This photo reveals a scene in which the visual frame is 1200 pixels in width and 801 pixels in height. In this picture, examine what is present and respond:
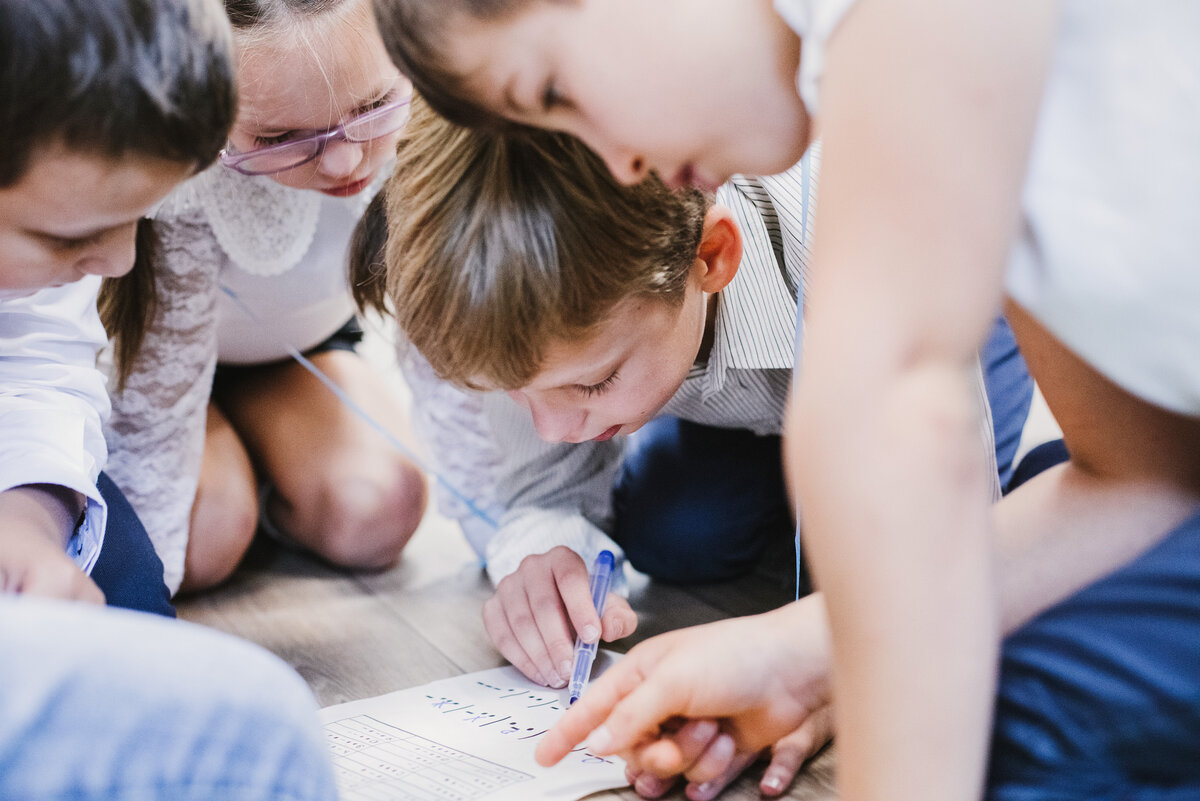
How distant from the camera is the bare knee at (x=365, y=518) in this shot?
1148 mm

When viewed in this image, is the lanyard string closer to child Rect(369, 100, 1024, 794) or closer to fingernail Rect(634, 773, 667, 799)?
child Rect(369, 100, 1024, 794)

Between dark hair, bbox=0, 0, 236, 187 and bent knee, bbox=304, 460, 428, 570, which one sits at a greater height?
dark hair, bbox=0, 0, 236, 187

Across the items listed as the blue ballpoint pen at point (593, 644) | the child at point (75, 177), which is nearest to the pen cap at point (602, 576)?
the blue ballpoint pen at point (593, 644)

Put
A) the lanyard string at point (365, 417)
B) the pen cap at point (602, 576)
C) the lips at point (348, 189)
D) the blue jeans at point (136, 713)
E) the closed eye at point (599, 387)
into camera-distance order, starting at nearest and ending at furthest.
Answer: the blue jeans at point (136, 713)
the closed eye at point (599, 387)
the pen cap at point (602, 576)
the lips at point (348, 189)
the lanyard string at point (365, 417)

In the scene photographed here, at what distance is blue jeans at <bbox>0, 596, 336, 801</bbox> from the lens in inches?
14.8

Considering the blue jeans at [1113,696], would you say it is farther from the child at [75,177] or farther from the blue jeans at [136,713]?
the child at [75,177]

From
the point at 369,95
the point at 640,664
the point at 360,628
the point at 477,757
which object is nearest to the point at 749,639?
the point at 640,664

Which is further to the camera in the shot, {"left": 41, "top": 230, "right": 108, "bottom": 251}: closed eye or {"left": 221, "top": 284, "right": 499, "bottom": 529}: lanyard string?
{"left": 221, "top": 284, "right": 499, "bottom": 529}: lanyard string

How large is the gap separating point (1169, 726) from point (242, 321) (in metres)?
1.03

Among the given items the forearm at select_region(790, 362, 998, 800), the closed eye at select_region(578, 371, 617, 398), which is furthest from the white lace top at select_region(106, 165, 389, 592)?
the forearm at select_region(790, 362, 998, 800)

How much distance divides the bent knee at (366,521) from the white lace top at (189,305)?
14cm

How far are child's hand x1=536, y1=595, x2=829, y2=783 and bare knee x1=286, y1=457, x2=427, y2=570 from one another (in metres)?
0.51

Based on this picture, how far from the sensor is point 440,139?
2.52 feet

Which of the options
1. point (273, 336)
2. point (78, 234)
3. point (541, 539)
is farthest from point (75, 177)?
point (273, 336)
